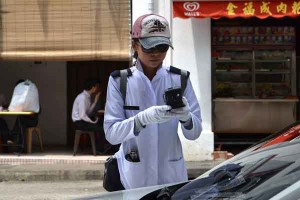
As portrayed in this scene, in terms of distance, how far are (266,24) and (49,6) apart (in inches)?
172

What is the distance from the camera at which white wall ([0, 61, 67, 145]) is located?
12.5 metres

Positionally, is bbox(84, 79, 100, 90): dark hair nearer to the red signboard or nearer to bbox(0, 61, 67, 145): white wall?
bbox(0, 61, 67, 145): white wall

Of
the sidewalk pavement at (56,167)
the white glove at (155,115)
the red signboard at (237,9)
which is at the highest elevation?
the red signboard at (237,9)

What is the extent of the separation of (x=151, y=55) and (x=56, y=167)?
23.4ft

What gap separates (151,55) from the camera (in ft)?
10.7

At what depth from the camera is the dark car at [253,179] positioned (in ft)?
7.58

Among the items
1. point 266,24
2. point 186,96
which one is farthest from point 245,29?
point 186,96

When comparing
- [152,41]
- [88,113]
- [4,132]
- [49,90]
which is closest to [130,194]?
[152,41]

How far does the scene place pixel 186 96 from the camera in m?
3.38

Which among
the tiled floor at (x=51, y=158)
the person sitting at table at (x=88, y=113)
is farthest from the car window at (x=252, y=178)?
the person sitting at table at (x=88, y=113)

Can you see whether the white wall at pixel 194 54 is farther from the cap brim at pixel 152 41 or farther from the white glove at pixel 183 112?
the white glove at pixel 183 112

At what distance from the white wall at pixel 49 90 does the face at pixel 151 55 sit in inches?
369

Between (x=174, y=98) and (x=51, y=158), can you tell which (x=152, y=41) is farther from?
(x=51, y=158)

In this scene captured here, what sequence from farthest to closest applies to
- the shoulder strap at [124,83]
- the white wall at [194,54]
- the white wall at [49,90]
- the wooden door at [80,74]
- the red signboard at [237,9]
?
the white wall at [49,90] < the wooden door at [80,74] < the white wall at [194,54] < the red signboard at [237,9] < the shoulder strap at [124,83]
